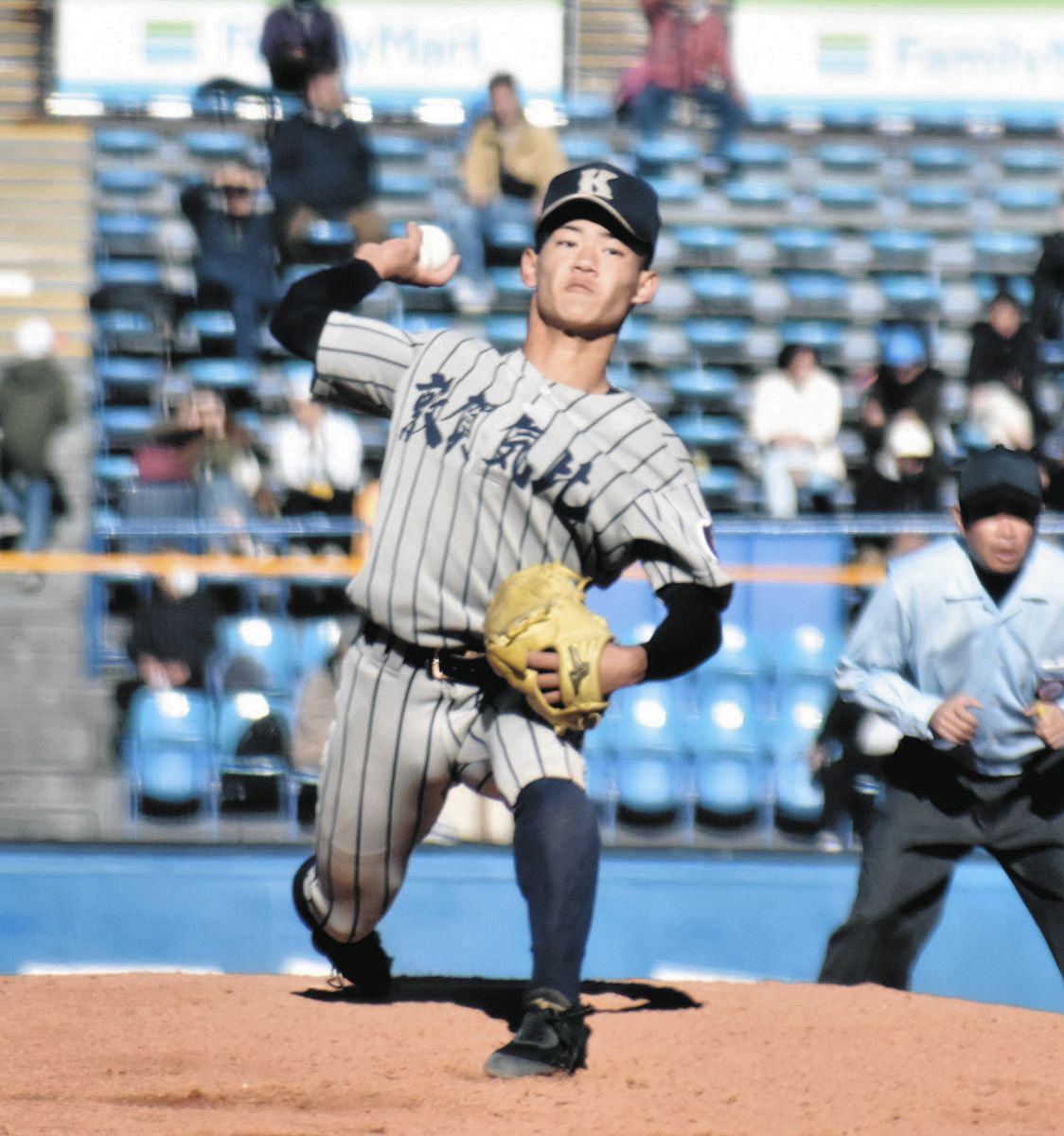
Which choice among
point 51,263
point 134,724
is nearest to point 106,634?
point 134,724

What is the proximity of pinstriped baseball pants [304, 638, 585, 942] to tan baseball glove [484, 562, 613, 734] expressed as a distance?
0.13 m

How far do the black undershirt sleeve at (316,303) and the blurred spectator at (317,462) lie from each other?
381 centimetres

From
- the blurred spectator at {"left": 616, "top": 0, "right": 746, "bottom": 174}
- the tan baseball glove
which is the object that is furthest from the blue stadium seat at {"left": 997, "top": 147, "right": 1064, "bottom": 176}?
the tan baseball glove

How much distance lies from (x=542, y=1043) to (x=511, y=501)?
98cm

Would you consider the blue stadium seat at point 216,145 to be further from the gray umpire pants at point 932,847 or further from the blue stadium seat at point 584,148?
the gray umpire pants at point 932,847

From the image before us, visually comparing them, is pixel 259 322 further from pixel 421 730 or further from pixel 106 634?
pixel 421 730

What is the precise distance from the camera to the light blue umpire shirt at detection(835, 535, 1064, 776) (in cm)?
464

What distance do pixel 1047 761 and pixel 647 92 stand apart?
6979 millimetres

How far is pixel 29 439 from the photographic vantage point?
28.3 ft

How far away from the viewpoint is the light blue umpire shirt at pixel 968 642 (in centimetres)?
464

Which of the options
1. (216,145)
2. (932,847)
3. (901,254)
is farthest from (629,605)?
(216,145)

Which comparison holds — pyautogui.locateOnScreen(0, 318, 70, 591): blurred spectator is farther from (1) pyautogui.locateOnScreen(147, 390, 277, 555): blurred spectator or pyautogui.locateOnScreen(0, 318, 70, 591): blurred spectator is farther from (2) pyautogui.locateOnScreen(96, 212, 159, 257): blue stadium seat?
(2) pyautogui.locateOnScreen(96, 212, 159, 257): blue stadium seat

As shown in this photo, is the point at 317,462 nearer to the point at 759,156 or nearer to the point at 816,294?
the point at 816,294

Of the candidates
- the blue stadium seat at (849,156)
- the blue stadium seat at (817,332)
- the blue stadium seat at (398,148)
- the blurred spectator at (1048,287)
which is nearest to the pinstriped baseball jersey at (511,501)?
the blurred spectator at (1048,287)
